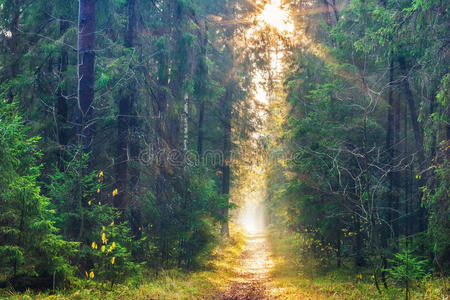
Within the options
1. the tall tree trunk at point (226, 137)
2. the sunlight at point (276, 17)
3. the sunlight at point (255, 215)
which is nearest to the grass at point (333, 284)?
the tall tree trunk at point (226, 137)

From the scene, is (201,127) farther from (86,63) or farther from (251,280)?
(86,63)

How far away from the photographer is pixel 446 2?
8.67 meters

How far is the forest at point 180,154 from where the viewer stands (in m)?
7.32

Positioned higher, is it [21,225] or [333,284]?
[21,225]

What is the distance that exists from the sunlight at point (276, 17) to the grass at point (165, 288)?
9.76 metres

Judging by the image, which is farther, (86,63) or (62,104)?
(62,104)

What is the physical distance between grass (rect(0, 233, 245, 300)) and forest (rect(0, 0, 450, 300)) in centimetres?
6

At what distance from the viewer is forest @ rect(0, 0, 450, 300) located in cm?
732

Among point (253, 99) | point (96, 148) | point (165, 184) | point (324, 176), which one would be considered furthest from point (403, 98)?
point (96, 148)

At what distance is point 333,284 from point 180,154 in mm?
6222

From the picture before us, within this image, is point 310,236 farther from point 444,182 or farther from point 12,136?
point 12,136

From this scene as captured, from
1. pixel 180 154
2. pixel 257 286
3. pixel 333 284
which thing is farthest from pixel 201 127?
pixel 333 284

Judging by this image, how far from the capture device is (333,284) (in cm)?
1098

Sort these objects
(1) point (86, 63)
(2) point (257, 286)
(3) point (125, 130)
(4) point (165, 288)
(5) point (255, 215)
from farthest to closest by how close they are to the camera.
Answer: (5) point (255, 215) < (2) point (257, 286) < (3) point (125, 130) < (4) point (165, 288) < (1) point (86, 63)
